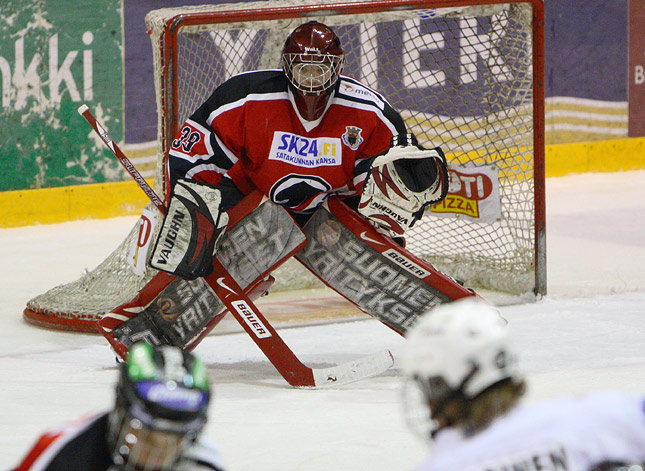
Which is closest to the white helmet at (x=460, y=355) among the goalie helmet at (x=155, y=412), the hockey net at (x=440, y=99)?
the goalie helmet at (x=155, y=412)

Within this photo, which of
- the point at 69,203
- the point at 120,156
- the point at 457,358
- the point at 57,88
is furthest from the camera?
the point at 69,203

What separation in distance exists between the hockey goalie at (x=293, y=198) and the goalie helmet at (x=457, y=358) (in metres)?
2.04

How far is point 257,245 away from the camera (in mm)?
3732

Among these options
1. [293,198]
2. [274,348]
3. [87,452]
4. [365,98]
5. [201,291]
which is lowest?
[274,348]

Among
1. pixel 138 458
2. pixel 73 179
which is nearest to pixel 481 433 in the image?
pixel 138 458

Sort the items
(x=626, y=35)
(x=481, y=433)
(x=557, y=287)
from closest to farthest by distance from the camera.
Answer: (x=481, y=433) < (x=557, y=287) < (x=626, y=35)

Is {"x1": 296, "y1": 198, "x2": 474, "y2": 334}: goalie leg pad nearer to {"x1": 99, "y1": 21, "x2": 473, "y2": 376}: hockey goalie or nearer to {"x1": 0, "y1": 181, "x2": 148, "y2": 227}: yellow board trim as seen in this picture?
{"x1": 99, "y1": 21, "x2": 473, "y2": 376}: hockey goalie

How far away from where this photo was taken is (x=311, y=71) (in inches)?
141

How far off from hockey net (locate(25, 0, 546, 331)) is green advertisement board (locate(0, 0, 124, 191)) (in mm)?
1106

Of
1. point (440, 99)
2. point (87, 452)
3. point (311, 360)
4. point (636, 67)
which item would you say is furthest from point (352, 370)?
point (636, 67)

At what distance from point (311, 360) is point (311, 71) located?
971mm

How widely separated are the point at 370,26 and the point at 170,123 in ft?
5.32

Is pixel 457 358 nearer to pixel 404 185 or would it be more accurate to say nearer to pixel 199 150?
pixel 404 185

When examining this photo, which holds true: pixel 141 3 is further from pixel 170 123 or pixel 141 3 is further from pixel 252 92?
pixel 252 92
